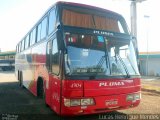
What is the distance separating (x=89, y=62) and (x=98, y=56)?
371mm

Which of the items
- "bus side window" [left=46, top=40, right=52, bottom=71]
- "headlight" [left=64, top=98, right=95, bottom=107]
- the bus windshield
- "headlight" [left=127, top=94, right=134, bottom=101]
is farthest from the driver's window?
"headlight" [left=127, top=94, right=134, bottom=101]

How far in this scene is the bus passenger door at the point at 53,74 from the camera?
7.26 m

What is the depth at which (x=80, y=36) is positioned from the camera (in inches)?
284

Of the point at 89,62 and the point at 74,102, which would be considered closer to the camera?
the point at 74,102

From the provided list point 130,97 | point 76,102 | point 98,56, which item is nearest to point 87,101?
point 76,102

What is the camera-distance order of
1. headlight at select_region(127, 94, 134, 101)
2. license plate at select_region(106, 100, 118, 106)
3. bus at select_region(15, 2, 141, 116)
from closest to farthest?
1. bus at select_region(15, 2, 141, 116)
2. license plate at select_region(106, 100, 118, 106)
3. headlight at select_region(127, 94, 134, 101)

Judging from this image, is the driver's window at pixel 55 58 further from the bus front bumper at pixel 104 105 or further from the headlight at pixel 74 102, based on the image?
the bus front bumper at pixel 104 105

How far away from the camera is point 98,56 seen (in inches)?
285

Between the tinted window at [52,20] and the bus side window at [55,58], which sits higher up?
the tinted window at [52,20]

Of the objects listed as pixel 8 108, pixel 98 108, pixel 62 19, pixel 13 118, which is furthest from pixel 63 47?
pixel 8 108

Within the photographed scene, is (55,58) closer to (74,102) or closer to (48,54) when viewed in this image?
(48,54)

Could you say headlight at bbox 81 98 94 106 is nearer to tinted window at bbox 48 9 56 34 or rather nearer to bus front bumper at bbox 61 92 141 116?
bus front bumper at bbox 61 92 141 116

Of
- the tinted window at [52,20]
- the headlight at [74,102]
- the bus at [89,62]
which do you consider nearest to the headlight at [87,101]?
the bus at [89,62]

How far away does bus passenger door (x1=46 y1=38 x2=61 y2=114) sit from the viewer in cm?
726
